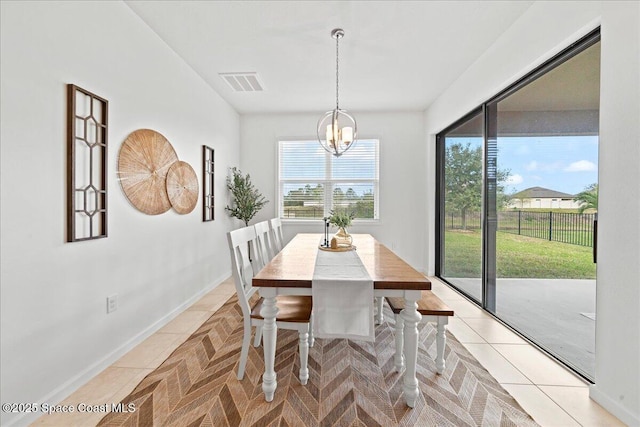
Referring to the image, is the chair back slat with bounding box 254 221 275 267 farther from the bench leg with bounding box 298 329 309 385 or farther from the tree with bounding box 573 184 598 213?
the tree with bounding box 573 184 598 213

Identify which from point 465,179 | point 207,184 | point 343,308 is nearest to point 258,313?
point 343,308

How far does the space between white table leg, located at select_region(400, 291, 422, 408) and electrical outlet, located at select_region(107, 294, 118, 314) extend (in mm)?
2001

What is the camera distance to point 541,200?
2270 millimetres

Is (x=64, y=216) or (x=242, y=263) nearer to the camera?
(x=64, y=216)

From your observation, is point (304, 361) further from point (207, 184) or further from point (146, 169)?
point (207, 184)

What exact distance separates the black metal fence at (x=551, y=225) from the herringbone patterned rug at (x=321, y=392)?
3.60 feet

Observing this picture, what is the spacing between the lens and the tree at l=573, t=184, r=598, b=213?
184 cm

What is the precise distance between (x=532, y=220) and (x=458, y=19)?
68.9 inches

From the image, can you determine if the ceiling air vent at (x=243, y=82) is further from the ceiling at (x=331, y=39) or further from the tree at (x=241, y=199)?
the tree at (x=241, y=199)

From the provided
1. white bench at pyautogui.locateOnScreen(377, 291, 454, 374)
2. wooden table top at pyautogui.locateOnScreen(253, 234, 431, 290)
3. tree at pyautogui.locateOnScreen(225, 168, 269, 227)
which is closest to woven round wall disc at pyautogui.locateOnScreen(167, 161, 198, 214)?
tree at pyautogui.locateOnScreen(225, 168, 269, 227)

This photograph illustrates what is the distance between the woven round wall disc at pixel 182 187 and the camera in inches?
110

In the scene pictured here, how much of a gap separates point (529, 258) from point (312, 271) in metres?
1.93

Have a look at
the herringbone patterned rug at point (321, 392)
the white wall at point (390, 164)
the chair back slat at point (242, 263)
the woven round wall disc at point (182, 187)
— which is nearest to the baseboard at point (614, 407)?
the herringbone patterned rug at point (321, 392)

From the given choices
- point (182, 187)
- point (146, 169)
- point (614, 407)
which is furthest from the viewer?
point (182, 187)
